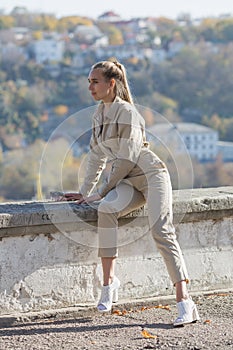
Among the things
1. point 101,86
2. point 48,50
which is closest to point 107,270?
point 101,86

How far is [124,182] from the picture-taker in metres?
4.80

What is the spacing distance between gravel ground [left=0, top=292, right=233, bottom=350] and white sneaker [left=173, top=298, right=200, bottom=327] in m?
0.03

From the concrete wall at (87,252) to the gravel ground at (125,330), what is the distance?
0.11 metres

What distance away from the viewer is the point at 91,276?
505cm

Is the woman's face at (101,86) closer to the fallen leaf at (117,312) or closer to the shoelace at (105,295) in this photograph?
the shoelace at (105,295)

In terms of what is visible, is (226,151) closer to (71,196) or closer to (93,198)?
(71,196)

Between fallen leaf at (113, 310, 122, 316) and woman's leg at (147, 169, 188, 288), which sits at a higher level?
woman's leg at (147, 169, 188, 288)

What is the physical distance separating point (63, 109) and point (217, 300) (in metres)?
64.1

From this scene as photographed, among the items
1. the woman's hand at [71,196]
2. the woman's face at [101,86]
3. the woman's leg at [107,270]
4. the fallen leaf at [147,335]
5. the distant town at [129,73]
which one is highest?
the distant town at [129,73]

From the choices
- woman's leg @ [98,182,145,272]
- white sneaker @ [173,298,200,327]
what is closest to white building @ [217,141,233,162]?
woman's leg @ [98,182,145,272]

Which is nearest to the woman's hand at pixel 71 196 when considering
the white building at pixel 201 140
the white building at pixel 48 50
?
the white building at pixel 201 140

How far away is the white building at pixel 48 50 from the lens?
271ft

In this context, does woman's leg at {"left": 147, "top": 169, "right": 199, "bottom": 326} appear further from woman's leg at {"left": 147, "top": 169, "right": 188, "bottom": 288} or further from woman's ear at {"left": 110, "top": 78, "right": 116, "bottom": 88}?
woman's ear at {"left": 110, "top": 78, "right": 116, "bottom": 88}

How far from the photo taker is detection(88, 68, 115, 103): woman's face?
4766mm
